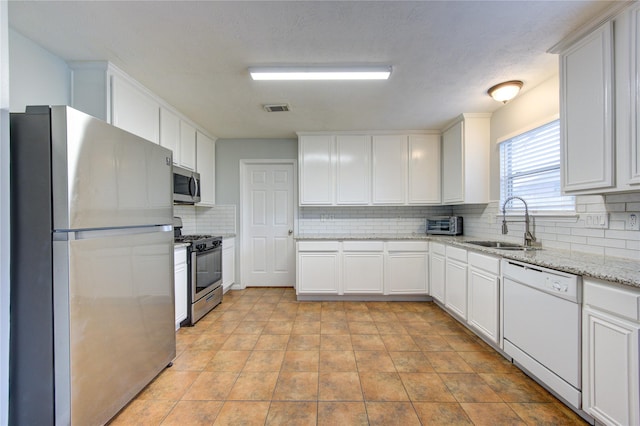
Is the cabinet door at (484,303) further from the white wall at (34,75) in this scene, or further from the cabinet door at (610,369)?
the white wall at (34,75)

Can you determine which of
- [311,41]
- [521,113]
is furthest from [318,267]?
[521,113]

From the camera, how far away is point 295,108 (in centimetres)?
309

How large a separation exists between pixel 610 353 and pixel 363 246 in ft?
8.26

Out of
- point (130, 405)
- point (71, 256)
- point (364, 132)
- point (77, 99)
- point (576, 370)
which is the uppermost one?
point (364, 132)

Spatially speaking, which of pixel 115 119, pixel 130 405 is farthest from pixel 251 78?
pixel 130 405

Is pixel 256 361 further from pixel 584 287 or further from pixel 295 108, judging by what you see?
pixel 295 108

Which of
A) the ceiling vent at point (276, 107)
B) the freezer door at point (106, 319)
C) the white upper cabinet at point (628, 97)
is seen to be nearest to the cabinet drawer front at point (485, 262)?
the white upper cabinet at point (628, 97)

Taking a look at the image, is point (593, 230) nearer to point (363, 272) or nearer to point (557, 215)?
point (557, 215)

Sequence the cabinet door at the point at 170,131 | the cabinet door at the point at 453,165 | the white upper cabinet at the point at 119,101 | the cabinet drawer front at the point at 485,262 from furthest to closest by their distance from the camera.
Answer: the cabinet door at the point at 453,165 → the cabinet door at the point at 170,131 → the cabinet drawer front at the point at 485,262 → the white upper cabinet at the point at 119,101

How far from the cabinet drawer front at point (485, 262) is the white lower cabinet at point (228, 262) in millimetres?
3129

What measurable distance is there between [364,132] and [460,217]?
1.82 meters

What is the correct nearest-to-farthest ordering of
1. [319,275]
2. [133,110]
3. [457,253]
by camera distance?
1. [133,110]
2. [457,253]
3. [319,275]

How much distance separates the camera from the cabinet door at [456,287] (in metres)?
2.81

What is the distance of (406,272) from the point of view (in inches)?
145
